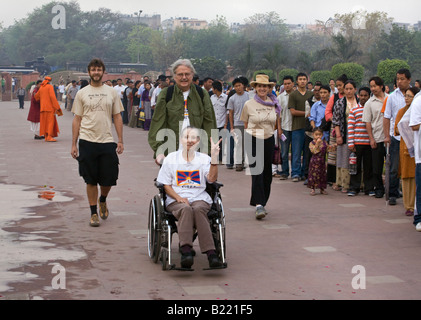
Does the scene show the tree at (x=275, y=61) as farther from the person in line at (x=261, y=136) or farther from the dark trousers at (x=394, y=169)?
the person in line at (x=261, y=136)

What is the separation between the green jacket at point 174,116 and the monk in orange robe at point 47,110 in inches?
489

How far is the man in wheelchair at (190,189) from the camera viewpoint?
6.34 metres

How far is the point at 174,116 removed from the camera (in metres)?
7.43

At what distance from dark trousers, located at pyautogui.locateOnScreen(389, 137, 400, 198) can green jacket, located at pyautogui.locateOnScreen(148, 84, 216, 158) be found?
3.47 m

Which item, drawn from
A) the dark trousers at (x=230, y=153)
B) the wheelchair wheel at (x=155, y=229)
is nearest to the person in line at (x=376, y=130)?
the dark trousers at (x=230, y=153)

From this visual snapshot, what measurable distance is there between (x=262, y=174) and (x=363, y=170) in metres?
2.28

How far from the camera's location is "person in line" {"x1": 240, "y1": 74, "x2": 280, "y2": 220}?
9.20 m

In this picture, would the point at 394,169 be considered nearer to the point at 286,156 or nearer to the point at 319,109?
the point at 319,109

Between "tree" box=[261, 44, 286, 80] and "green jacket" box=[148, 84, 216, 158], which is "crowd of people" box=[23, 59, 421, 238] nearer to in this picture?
"green jacket" box=[148, 84, 216, 158]

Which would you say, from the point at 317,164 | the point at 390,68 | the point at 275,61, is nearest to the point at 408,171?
the point at 317,164

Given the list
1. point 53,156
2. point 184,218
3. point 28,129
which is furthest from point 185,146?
point 28,129

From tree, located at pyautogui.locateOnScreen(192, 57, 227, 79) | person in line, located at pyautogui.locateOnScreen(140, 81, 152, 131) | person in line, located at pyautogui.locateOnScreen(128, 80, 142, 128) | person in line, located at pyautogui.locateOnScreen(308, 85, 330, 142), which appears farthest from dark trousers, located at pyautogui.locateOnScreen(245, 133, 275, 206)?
tree, located at pyautogui.locateOnScreen(192, 57, 227, 79)

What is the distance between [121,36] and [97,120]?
4591 inches

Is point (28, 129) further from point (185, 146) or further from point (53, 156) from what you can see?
point (185, 146)
